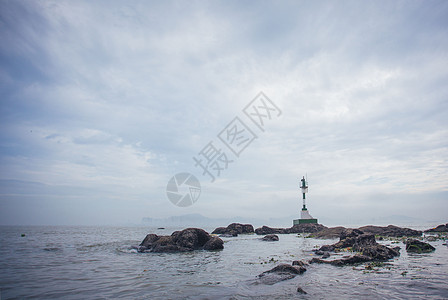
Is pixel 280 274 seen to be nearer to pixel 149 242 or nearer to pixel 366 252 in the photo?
pixel 366 252

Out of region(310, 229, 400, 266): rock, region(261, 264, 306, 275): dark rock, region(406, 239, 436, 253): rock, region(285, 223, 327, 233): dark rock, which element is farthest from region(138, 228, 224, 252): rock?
region(285, 223, 327, 233): dark rock

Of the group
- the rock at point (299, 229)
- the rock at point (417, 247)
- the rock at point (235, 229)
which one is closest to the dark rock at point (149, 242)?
the rock at point (417, 247)

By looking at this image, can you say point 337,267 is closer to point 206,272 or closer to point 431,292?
point 431,292

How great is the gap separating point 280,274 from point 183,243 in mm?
19079

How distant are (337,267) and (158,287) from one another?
11712mm

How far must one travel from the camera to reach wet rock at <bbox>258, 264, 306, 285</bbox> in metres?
13.2

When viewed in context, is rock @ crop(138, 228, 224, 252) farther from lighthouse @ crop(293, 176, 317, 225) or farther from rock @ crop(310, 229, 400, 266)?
lighthouse @ crop(293, 176, 317, 225)

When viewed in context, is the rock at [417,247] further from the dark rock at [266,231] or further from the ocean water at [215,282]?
the dark rock at [266,231]

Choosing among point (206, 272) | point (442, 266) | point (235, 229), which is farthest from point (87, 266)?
point (235, 229)

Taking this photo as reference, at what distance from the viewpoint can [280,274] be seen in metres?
14.1

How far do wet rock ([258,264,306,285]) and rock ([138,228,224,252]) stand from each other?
56.1ft

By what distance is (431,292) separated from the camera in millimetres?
10594

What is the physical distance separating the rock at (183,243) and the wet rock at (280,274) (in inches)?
673

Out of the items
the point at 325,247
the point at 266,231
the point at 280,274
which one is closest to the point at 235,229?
the point at 266,231
